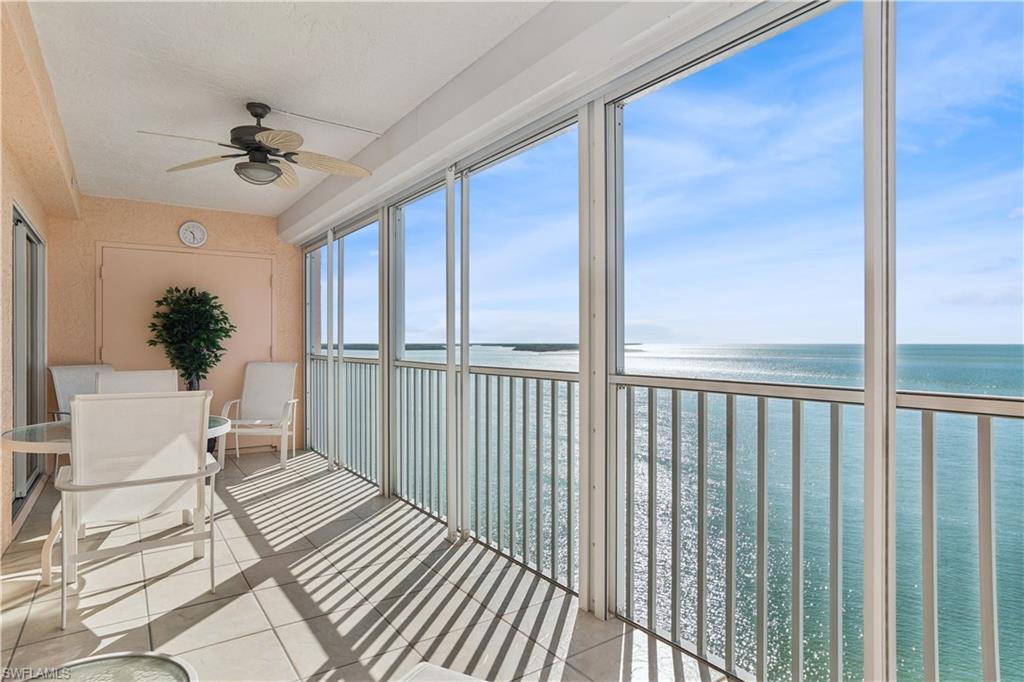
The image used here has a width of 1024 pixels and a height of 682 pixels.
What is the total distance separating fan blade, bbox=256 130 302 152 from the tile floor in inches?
87.5

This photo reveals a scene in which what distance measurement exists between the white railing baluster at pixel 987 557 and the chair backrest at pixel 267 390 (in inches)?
217

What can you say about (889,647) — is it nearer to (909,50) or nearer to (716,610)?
(716,610)

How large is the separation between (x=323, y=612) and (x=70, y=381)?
12.9 feet

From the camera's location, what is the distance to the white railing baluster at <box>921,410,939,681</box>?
62.1 inches

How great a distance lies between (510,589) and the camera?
2770mm

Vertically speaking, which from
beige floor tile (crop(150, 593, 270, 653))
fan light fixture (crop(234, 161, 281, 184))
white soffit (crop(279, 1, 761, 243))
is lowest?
beige floor tile (crop(150, 593, 270, 653))

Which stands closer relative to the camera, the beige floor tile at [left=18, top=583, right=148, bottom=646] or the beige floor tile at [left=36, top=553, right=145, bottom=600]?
the beige floor tile at [left=18, top=583, right=148, bottom=646]

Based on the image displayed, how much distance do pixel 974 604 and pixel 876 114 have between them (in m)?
1.36

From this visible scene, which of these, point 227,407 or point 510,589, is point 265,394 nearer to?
point 227,407

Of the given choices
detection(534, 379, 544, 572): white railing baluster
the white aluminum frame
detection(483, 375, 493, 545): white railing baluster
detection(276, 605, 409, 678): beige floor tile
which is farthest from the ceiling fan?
detection(276, 605, 409, 678): beige floor tile

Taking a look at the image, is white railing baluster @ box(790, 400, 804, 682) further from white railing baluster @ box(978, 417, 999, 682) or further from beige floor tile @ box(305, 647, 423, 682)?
beige floor tile @ box(305, 647, 423, 682)

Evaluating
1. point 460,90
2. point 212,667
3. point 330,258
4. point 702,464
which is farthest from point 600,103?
point 330,258

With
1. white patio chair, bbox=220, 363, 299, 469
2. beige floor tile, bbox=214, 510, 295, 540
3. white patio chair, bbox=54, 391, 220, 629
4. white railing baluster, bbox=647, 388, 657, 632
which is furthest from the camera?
white patio chair, bbox=220, 363, 299, 469

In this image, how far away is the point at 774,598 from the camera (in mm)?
2062
